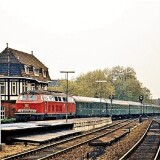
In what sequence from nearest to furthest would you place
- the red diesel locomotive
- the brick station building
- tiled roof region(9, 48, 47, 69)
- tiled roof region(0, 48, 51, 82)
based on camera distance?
the red diesel locomotive, the brick station building, tiled roof region(0, 48, 51, 82), tiled roof region(9, 48, 47, 69)

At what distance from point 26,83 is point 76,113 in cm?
919

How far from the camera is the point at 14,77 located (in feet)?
201

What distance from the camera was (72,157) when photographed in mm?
20078

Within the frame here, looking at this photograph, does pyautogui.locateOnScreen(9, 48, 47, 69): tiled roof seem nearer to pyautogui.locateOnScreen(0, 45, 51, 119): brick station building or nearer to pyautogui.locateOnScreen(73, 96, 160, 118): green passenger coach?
pyautogui.locateOnScreen(0, 45, 51, 119): brick station building

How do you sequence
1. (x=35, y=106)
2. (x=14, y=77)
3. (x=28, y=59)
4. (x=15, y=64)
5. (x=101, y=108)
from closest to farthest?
(x=35, y=106) < (x=14, y=77) < (x=15, y=64) < (x=101, y=108) < (x=28, y=59)

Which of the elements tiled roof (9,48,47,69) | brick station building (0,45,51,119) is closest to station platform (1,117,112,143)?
brick station building (0,45,51,119)

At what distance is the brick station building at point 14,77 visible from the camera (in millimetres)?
58969

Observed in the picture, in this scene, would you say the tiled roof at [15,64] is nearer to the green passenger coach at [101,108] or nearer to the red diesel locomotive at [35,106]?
the green passenger coach at [101,108]

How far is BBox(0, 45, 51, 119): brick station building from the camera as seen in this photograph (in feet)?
193

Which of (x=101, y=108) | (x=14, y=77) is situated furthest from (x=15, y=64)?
(x=101, y=108)

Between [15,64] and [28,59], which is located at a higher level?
[28,59]

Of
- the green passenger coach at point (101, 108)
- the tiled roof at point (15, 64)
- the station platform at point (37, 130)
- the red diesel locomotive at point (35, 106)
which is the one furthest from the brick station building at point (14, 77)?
the station platform at point (37, 130)

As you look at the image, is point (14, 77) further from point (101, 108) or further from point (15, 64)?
point (101, 108)

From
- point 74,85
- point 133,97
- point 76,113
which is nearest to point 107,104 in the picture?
point 76,113
